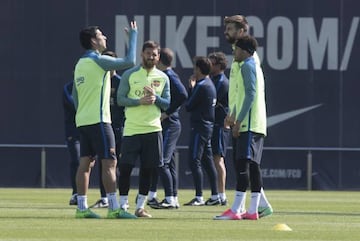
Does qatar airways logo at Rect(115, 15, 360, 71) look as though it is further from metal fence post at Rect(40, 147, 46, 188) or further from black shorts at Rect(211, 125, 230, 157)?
black shorts at Rect(211, 125, 230, 157)

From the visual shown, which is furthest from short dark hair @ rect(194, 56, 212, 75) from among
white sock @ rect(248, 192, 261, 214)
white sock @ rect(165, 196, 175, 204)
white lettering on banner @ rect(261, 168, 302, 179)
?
white lettering on banner @ rect(261, 168, 302, 179)

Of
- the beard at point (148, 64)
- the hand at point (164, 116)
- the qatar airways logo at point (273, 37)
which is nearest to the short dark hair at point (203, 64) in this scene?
the hand at point (164, 116)

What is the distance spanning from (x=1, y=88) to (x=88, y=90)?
447 inches

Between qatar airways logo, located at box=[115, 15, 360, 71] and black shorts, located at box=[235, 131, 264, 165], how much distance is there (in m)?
11.4

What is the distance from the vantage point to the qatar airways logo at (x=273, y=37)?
1001 inches

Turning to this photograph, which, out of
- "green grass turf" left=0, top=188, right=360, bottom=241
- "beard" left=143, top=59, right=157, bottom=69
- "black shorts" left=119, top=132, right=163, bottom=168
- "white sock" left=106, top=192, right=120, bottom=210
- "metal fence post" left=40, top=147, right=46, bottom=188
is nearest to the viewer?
"green grass turf" left=0, top=188, right=360, bottom=241

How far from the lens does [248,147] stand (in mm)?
13836

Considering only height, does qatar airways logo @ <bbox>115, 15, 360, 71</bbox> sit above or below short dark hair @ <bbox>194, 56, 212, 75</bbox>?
above

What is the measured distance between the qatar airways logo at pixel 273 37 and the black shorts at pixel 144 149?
11.1 meters

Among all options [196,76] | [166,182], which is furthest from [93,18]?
[166,182]

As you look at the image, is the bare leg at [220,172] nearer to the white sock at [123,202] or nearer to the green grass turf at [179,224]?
the green grass turf at [179,224]

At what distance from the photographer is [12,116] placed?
25.1 meters

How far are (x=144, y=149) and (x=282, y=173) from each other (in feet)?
38.6

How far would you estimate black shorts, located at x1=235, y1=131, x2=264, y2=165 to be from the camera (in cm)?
1384
